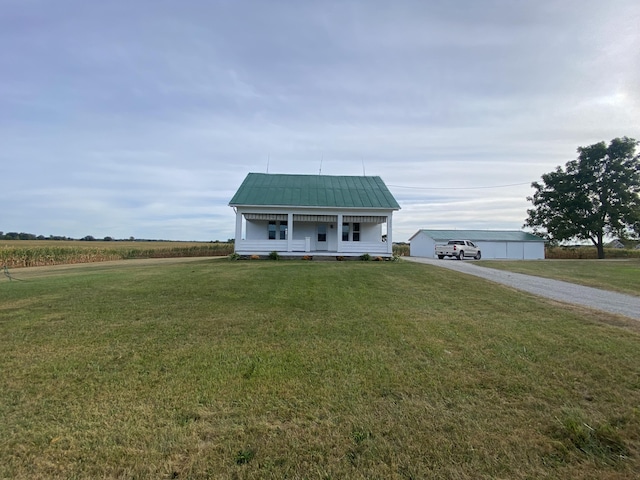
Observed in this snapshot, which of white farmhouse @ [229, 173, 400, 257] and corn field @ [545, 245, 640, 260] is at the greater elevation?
white farmhouse @ [229, 173, 400, 257]

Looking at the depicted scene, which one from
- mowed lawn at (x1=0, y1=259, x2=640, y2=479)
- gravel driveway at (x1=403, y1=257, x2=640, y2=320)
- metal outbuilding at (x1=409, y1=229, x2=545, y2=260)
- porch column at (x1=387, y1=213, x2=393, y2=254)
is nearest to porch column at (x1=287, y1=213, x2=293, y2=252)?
porch column at (x1=387, y1=213, x2=393, y2=254)

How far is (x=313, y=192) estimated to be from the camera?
74.9 ft

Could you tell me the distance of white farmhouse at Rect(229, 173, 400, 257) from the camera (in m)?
21.0

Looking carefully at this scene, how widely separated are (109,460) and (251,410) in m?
1.14

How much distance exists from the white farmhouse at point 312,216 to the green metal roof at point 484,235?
13.0 m

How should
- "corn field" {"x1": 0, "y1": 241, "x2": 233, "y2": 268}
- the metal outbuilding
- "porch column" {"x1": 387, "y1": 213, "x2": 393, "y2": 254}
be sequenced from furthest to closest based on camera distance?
the metal outbuilding → "corn field" {"x1": 0, "y1": 241, "x2": 233, "y2": 268} → "porch column" {"x1": 387, "y1": 213, "x2": 393, "y2": 254}

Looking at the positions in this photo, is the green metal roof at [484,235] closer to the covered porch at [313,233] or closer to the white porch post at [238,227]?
the covered porch at [313,233]

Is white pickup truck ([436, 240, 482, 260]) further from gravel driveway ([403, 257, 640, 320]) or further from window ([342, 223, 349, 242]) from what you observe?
gravel driveway ([403, 257, 640, 320])

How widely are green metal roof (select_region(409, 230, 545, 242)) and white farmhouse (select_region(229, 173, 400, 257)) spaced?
42.6 feet

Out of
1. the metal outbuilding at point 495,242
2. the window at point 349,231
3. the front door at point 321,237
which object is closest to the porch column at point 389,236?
the window at point 349,231

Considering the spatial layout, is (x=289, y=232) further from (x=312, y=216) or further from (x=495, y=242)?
(x=495, y=242)

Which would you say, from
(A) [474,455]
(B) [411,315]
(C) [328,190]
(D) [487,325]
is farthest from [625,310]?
(C) [328,190]

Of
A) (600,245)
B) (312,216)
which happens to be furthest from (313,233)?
(600,245)

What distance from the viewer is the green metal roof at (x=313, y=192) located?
69.8 feet
